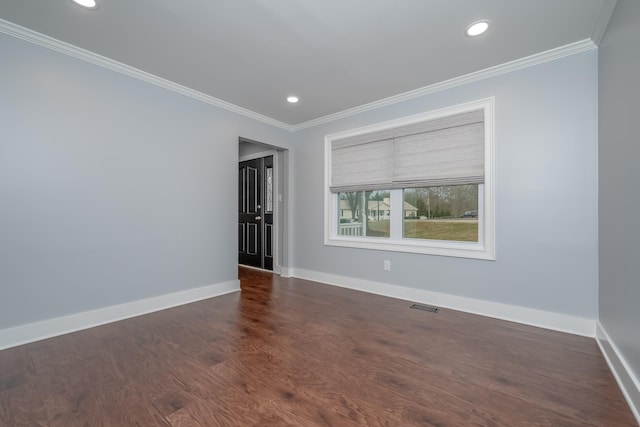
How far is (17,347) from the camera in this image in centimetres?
218

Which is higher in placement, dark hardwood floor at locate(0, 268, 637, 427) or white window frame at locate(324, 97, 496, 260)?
white window frame at locate(324, 97, 496, 260)

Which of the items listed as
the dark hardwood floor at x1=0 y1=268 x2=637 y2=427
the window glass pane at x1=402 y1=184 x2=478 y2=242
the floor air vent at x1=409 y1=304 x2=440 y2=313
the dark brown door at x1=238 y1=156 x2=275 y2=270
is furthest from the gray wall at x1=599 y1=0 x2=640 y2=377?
the dark brown door at x1=238 y1=156 x2=275 y2=270

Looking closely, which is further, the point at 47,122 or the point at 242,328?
the point at 242,328

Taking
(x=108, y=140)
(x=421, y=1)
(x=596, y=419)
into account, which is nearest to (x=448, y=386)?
(x=596, y=419)

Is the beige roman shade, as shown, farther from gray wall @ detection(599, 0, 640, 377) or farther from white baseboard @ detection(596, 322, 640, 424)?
white baseboard @ detection(596, 322, 640, 424)

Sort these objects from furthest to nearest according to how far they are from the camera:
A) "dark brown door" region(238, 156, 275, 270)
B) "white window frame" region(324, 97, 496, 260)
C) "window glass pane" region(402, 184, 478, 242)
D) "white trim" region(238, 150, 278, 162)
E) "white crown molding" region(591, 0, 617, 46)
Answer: "dark brown door" region(238, 156, 275, 270)
"white trim" region(238, 150, 278, 162)
"window glass pane" region(402, 184, 478, 242)
"white window frame" region(324, 97, 496, 260)
"white crown molding" region(591, 0, 617, 46)

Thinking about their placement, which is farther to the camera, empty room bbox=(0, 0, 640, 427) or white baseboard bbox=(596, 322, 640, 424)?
empty room bbox=(0, 0, 640, 427)

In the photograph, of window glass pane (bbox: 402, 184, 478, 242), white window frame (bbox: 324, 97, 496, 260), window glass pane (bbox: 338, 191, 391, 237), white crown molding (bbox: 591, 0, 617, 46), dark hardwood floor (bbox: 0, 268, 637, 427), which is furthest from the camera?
window glass pane (bbox: 338, 191, 391, 237)

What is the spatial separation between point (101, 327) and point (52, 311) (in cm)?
39

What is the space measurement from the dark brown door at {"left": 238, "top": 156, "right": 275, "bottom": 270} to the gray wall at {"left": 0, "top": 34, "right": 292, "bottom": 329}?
1508 millimetres

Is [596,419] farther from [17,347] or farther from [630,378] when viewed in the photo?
[17,347]

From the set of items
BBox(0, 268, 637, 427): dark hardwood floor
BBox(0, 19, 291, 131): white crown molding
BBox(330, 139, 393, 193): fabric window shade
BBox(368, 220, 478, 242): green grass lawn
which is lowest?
BBox(0, 268, 637, 427): dark hardwood floor

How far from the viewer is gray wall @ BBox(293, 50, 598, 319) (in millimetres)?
2420

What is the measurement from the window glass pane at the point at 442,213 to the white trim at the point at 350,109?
113cm
